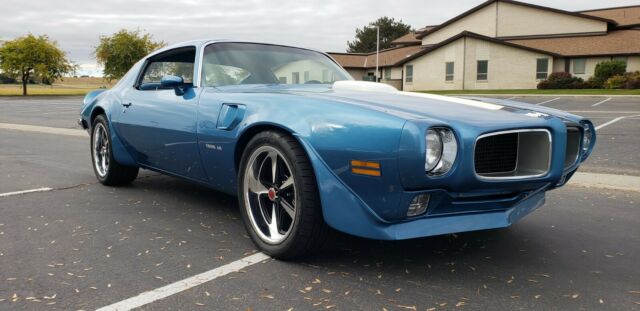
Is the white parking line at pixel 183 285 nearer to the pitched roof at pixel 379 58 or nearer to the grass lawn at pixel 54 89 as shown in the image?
the pitched roof at pixel 379 58

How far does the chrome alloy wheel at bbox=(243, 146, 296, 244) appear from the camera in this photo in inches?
125

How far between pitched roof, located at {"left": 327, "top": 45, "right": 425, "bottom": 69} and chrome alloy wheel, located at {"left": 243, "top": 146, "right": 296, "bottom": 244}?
40.7 m

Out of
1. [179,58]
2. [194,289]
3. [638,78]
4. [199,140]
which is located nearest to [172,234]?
[199,140]

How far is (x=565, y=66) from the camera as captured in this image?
35.7 m

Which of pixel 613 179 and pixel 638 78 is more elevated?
pixel 638 78

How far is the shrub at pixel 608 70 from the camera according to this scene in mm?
32312

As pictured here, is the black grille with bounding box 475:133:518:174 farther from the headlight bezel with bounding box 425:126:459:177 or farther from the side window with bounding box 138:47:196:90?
the side window with bounding box 138:47:196:90

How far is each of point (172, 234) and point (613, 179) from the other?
4837 mm

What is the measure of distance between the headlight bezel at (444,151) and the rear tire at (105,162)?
356 cm

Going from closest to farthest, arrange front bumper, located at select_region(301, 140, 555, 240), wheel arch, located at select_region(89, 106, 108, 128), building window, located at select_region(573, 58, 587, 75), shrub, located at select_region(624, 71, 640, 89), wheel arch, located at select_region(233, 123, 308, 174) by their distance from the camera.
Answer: front bumper, located at select_region(301, 140, 555, 240) < wheel arch, located at select_region(233, 123, 308, 174) < wheel arch, located at select_region(89, 106, 108, 128) < shrub, located at select_region(624, 71, 640, 89) < building window, located at select_region(573, 58, 587, 75)

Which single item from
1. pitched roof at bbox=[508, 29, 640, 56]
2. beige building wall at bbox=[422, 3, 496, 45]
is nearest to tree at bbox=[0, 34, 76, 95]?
beige building wall at bbox=[422, 3, 496, 45]

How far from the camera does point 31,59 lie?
47875 mm

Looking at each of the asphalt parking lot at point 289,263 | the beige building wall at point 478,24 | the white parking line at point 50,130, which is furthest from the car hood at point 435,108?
the beige building wall at point 478,24

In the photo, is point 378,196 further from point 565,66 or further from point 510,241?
point 565,66
